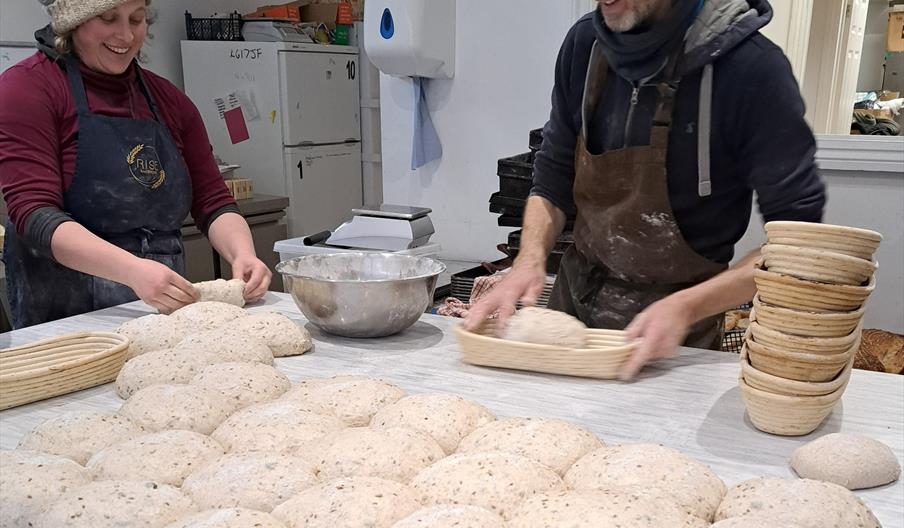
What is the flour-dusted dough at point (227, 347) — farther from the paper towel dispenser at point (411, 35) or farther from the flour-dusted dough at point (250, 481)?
the paper towel dispenser at point (411, 35)

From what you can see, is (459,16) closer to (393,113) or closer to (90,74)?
(393,113)

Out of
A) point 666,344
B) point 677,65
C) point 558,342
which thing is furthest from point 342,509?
point 677,65

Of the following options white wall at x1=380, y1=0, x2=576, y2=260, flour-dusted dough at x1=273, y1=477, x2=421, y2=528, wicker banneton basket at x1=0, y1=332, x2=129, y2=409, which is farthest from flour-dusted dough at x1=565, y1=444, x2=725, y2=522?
white wall at x1=380, y1=0, x2=576, y2=260

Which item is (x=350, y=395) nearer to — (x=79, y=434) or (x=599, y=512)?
(x=79, y=434)

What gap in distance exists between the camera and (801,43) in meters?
4.56

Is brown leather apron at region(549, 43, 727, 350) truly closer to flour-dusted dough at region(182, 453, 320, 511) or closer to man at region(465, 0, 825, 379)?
man at region(465, 0, 825, 379)

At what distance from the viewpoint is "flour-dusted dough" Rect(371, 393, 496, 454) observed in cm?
130

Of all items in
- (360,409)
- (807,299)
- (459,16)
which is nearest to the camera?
(807,299)

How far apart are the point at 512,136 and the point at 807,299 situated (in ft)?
9.12

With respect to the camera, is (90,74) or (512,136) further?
(512,136)

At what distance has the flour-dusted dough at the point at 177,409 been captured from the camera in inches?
53.0

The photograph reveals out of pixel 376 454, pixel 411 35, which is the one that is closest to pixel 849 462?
pixel 376 454

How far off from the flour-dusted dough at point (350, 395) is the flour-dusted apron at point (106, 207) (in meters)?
1.10

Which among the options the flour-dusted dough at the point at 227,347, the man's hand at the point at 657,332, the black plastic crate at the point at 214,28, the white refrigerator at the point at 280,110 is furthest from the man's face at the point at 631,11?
the black plastic crate at the point at 214,28
